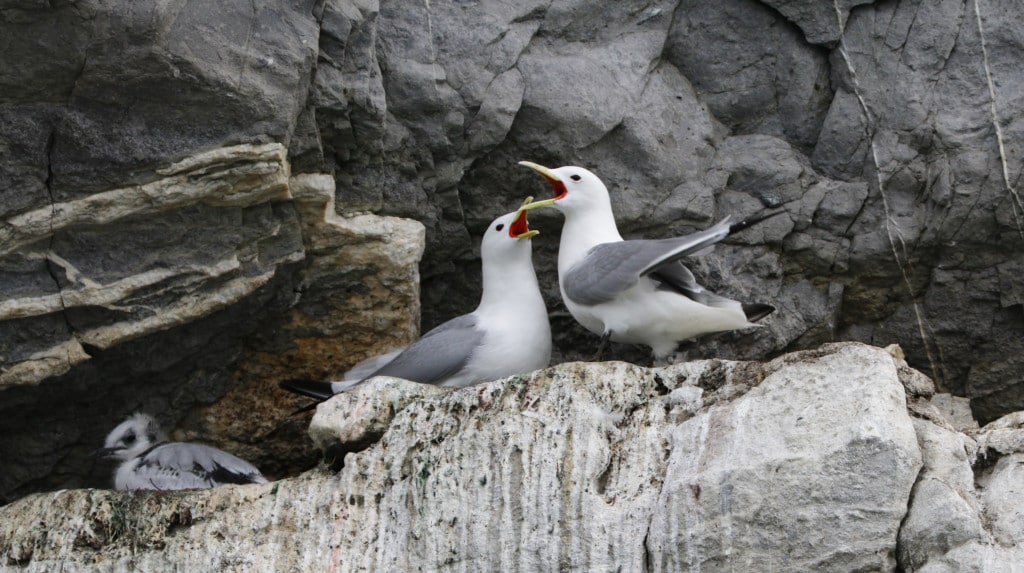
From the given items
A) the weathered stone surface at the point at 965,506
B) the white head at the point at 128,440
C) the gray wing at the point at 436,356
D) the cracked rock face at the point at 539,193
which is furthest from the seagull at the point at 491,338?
the weathered stone surface at the point at 965,506

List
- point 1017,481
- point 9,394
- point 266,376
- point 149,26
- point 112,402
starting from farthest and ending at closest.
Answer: point 266,376 < point 112,402 < point 9,394 < point 149,26 < point 1017,481

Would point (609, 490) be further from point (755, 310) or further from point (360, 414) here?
point (755, 310)

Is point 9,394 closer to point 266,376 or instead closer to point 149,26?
point 266,376

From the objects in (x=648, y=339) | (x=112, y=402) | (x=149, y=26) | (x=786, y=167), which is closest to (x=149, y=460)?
(x=112, y=402)

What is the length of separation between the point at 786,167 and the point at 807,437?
2.01m

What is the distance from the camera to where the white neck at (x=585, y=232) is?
15.1ft

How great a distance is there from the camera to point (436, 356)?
4352 millimetres

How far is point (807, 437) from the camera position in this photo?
3.06m

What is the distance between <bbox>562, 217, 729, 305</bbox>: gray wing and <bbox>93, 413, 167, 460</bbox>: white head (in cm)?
153

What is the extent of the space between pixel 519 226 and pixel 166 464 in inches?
59.6

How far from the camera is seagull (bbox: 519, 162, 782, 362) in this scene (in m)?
4.23

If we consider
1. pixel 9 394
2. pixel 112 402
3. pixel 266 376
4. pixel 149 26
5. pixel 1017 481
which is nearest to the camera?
pixel 1017 481

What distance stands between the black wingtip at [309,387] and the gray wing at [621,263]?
904 mm

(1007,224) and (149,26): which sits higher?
(149,26)
